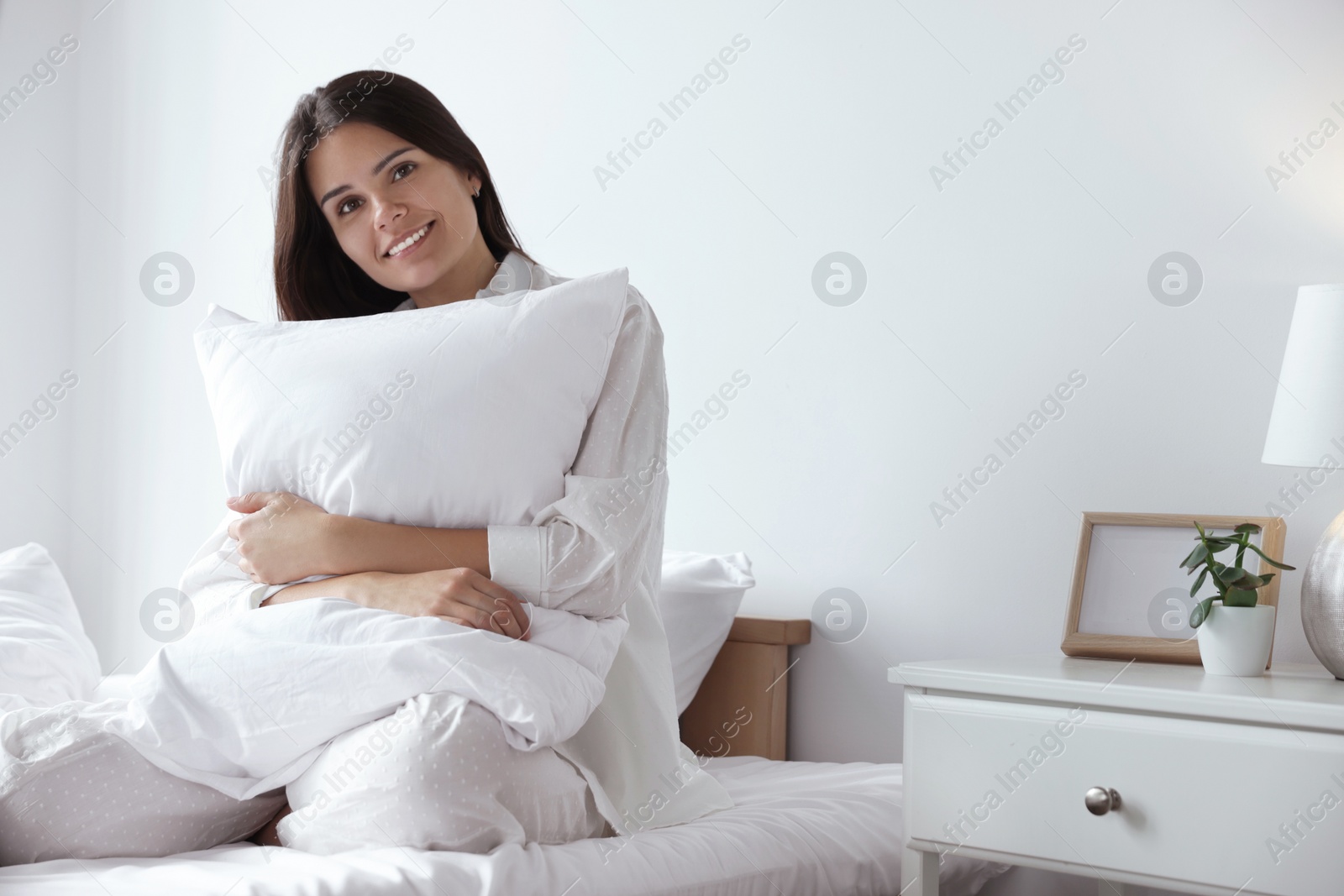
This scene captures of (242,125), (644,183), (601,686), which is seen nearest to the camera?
(601,686)

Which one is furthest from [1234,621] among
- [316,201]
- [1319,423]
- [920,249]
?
[316,201]

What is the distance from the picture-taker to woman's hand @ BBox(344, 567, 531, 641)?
3.40 feet

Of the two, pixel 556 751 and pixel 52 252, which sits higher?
pixel 52 252

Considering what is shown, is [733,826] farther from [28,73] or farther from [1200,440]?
[28,73]

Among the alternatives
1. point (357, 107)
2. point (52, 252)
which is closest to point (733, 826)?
point (357, 107)

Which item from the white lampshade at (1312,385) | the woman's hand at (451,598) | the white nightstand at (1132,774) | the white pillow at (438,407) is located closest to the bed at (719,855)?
the white nightstand at (1132,774)

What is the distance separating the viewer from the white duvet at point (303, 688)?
95cm

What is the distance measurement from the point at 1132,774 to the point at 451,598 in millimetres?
603

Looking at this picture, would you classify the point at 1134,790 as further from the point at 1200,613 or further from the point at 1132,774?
the point at 1200,613

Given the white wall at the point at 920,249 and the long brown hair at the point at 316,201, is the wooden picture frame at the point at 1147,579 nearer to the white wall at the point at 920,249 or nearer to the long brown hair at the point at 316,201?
the white wall at the point at 920,249

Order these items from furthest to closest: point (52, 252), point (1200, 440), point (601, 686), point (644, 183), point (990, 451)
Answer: point (52, 252)
point (644, 183)
point (990, 451)
point (1200, 440)
point (601, 686)

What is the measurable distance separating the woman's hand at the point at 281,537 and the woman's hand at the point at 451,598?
0.19 feet

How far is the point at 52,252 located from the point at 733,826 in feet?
7.41

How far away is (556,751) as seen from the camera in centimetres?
105
